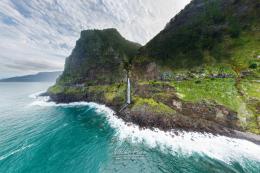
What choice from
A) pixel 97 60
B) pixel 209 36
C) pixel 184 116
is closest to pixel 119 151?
pixel 184 116

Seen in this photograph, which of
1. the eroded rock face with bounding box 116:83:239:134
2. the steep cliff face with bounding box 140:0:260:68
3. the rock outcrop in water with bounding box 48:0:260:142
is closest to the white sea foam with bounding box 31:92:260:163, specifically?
the eroded rock face with bounding box 116:83:239:134

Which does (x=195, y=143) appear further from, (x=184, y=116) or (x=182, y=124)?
(x=184, y=116)

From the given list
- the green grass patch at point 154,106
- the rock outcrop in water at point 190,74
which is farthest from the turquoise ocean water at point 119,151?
the green grass patch at point 154,106

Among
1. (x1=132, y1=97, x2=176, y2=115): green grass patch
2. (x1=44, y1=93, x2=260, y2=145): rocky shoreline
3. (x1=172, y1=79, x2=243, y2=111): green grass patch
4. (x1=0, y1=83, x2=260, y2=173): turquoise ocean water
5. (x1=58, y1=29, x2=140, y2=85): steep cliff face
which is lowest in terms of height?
(x1=0, y1=83, x2=260, y2=173): turquoise ocean water

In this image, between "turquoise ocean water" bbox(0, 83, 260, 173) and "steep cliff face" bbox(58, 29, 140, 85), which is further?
"steep cliff face" bbox(58, 29, 140, 85)

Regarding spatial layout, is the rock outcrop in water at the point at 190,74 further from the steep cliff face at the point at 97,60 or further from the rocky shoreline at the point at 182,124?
the steep cliff face at the point at 97,60

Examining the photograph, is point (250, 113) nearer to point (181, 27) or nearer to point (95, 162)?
point (95, 162)

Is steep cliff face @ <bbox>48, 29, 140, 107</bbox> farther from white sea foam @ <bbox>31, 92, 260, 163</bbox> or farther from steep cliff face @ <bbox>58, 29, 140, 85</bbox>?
white sea foam @ <bbox>31, 92, 260, 163</bbox>
